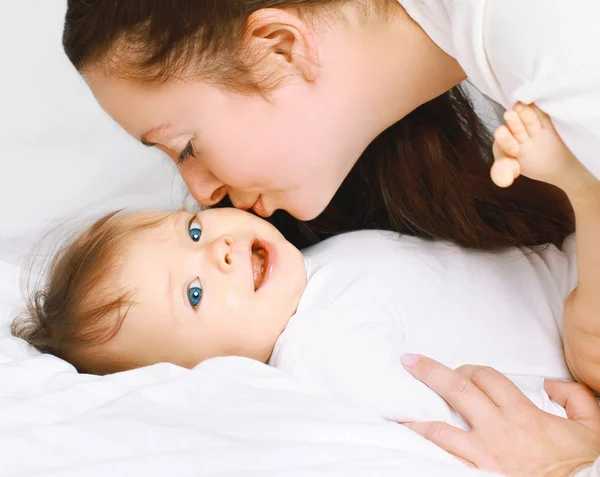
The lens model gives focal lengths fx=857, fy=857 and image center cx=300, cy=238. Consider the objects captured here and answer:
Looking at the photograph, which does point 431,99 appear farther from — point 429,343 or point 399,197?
point 429,343

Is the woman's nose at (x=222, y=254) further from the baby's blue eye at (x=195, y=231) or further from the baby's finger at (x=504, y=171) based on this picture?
the baby's finger at (x=504, y=171)

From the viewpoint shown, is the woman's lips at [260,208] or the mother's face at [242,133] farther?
the woman's lips at [260,208]

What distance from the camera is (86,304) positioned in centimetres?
127

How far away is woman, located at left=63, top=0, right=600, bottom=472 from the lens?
3.35 ft

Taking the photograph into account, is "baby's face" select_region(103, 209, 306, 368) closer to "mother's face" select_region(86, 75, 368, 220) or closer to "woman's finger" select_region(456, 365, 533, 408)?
"mother's face" select_region(86, 75, 368, 220)

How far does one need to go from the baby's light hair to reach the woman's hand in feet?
1.44

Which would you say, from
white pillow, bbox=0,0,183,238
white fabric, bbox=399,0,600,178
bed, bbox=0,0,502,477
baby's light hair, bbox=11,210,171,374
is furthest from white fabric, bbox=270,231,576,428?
white pillow, bbox=0,0,183,238

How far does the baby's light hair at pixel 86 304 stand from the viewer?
1.26 m

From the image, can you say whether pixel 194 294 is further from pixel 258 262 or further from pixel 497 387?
pixel 497 387

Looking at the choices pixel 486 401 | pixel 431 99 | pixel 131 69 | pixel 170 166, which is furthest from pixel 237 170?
pixel 170 166

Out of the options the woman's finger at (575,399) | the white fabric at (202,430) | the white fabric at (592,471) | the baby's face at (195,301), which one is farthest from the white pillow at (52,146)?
the white fabric at (592,471)

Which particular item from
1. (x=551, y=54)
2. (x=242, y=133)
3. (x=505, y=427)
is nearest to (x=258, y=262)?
(x=242, y=133)

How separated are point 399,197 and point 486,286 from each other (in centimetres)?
26

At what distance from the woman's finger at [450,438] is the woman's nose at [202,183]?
0.50m
